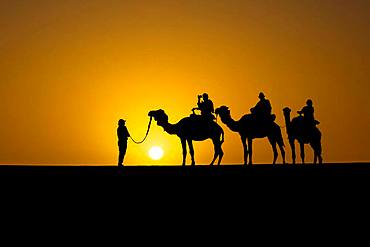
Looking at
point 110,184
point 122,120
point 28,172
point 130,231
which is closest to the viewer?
point 130,231

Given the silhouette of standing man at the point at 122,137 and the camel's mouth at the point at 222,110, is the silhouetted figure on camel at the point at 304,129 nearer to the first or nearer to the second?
the camel's mouth at the point at 222,110

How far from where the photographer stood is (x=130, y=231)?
17828mm

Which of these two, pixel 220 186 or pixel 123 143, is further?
pixel 123 143

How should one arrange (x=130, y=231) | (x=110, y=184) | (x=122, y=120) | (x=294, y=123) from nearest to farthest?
(x=130, y=231), (x=110, y=184), (x=122, y=120), (x=294, y=123)

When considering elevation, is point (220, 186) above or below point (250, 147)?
below

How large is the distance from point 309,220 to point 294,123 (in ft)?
32.8

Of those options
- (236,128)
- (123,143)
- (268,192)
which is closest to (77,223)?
(268,192)

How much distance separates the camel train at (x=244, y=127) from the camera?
26.4 metres

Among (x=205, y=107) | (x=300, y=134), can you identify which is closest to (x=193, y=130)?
(x=205, y=107)

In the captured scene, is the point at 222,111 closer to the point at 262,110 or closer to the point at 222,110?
the point at 222,110

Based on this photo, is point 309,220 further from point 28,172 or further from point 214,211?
point 28,172

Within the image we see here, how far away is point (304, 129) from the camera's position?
92.5 feet

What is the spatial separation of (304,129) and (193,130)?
438 centimetres

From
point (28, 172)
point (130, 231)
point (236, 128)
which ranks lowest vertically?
point (130, 231)
